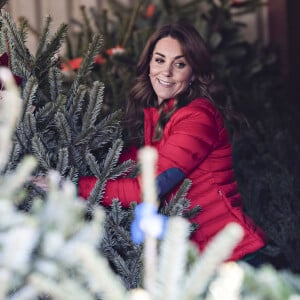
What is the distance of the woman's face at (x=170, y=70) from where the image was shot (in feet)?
7.42

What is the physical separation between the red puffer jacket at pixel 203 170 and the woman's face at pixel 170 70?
7.6 inches

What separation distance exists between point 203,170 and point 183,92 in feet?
1.29

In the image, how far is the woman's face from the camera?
2.26 m

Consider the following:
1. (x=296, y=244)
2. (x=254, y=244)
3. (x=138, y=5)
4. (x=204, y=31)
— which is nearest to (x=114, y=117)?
(x=254, y=244)

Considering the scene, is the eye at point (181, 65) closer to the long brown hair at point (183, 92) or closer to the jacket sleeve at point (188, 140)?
the long brown hair at point (183, 92)

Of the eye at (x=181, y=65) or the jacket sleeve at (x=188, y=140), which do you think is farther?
the eye at (x=181, y=65)

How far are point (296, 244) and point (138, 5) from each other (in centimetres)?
157

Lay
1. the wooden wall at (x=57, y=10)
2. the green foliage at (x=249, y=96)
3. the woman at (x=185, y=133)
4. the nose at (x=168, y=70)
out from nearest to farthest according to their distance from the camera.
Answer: the woman at (x=185, y=133) → the nose at (x=168, y=70) → the green foliage at (x=249, y=96) → the wooden wall at (x=57, y=10)

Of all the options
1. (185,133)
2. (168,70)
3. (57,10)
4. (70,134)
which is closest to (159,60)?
(168,70)

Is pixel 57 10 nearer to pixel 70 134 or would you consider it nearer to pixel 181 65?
pixel 181 65

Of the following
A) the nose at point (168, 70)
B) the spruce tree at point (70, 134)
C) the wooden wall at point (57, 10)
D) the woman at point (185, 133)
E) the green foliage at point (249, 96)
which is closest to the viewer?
the spruce tree at point (70, 134)

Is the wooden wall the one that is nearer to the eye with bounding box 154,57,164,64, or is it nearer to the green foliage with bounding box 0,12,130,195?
the eye with bounding box 154,57,164,64

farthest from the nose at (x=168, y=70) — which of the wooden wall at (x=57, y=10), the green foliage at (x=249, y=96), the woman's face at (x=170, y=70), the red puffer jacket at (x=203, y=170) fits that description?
the wooden wall at (x=57, y=10)

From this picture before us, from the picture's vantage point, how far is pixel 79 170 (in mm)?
1785
